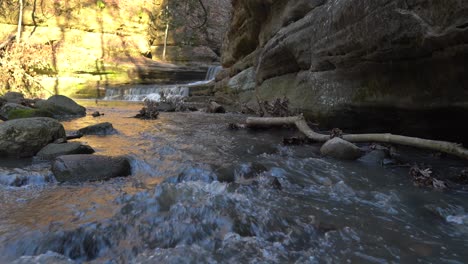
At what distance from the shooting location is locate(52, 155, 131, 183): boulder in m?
4.34

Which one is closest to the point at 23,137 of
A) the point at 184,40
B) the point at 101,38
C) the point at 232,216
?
the point at 232,216

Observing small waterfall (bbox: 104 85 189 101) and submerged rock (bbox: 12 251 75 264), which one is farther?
small waterfall (bbox: 104 85 189 101)

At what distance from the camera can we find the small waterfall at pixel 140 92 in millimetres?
21547

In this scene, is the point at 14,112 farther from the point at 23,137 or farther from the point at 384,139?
the point at 384,139

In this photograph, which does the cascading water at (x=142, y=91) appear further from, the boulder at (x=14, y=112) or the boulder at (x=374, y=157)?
the boulder at (x=374, y=157)

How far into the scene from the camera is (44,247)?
2.69m

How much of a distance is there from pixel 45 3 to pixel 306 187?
32.9m

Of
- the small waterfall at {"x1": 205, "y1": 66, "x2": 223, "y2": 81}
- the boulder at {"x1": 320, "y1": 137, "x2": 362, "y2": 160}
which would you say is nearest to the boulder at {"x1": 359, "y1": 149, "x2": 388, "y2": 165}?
the boulder at {"x1": 320, "y1": 137, "x2": 362, "y2": 160}

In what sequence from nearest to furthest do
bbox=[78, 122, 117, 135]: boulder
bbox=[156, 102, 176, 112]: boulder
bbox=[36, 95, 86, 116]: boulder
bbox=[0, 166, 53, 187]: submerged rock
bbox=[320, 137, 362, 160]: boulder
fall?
bbox=[0, 166, 53, 187]: submerged rock → bbox=[320, 137, 362, 160]: boulder → bbox=[78, 122, 117, 135]: boulder → bbox=[36, 95, 86, 116]: boulder → bbox=[156, 102, 176, 112]: boulder

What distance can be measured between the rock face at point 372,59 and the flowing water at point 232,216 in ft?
5.40

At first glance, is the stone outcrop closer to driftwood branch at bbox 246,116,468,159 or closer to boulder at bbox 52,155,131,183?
driftwood branch at bbox 246,116,468,159

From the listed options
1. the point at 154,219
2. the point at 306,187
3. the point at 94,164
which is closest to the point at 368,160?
the point at 306,187

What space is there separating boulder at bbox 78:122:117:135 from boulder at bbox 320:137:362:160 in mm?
4954

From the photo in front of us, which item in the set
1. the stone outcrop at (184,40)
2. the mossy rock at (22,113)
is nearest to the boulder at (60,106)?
the mossy rock at (22,113)
